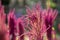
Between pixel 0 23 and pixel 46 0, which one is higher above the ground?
pixel 0 23

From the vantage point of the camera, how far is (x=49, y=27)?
0.62 meters

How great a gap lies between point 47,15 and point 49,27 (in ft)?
0.13

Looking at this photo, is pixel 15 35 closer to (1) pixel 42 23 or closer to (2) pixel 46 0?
(1) pixel 42 23

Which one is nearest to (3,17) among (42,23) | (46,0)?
(42,23)

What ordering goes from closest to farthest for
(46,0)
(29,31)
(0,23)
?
(0,23)
(29,31)
(46,0)

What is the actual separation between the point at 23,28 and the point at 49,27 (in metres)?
0.09

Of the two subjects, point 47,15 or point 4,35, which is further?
point 47,15

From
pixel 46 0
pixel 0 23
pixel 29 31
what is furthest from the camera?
pixel 46 0

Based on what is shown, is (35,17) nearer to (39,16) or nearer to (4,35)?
(39,16)

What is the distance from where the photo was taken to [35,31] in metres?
0.58

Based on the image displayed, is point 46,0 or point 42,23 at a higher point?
point 42,23

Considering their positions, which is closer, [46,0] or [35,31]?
[35,31]

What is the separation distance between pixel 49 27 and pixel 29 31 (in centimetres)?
7

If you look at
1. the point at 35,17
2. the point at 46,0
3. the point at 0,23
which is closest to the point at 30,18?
the point at 35,17
